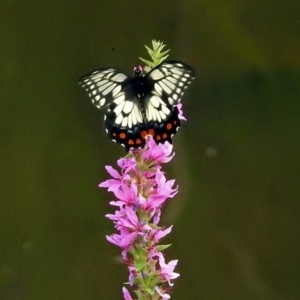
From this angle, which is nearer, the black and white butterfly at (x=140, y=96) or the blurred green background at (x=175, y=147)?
the black and white butterfly at (x=140, y=96)

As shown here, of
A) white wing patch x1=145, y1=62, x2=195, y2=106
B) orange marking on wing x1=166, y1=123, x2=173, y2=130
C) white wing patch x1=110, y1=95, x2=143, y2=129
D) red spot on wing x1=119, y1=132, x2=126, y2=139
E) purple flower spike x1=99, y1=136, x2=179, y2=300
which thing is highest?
white wing patch x1=145, y1=62, x2=195, y2=106

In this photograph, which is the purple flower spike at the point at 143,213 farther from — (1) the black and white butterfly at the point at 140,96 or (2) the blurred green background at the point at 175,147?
(2) the blurred green background at the point at 175,147

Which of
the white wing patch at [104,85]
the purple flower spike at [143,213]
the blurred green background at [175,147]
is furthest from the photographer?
the blurred green background at [175,147]

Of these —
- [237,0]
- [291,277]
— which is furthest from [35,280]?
[237,0]

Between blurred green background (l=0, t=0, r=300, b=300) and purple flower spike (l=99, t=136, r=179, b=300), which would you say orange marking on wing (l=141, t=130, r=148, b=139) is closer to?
purple flower spike (l=99, t=136, r=179, b=300)

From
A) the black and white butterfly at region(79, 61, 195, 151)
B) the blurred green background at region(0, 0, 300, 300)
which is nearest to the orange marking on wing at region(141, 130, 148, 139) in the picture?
the black and white butterfly at region(79, 61, 195, 151)

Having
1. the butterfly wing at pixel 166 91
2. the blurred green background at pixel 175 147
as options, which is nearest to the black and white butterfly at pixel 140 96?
the butterfly wing at pixel 166 91

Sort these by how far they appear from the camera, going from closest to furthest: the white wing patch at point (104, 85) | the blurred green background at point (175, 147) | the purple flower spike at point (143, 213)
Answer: the purple flower spike at point (143, 213) → the white wing patch at point (104, 85) → the blurred green background at point (175, 147)
